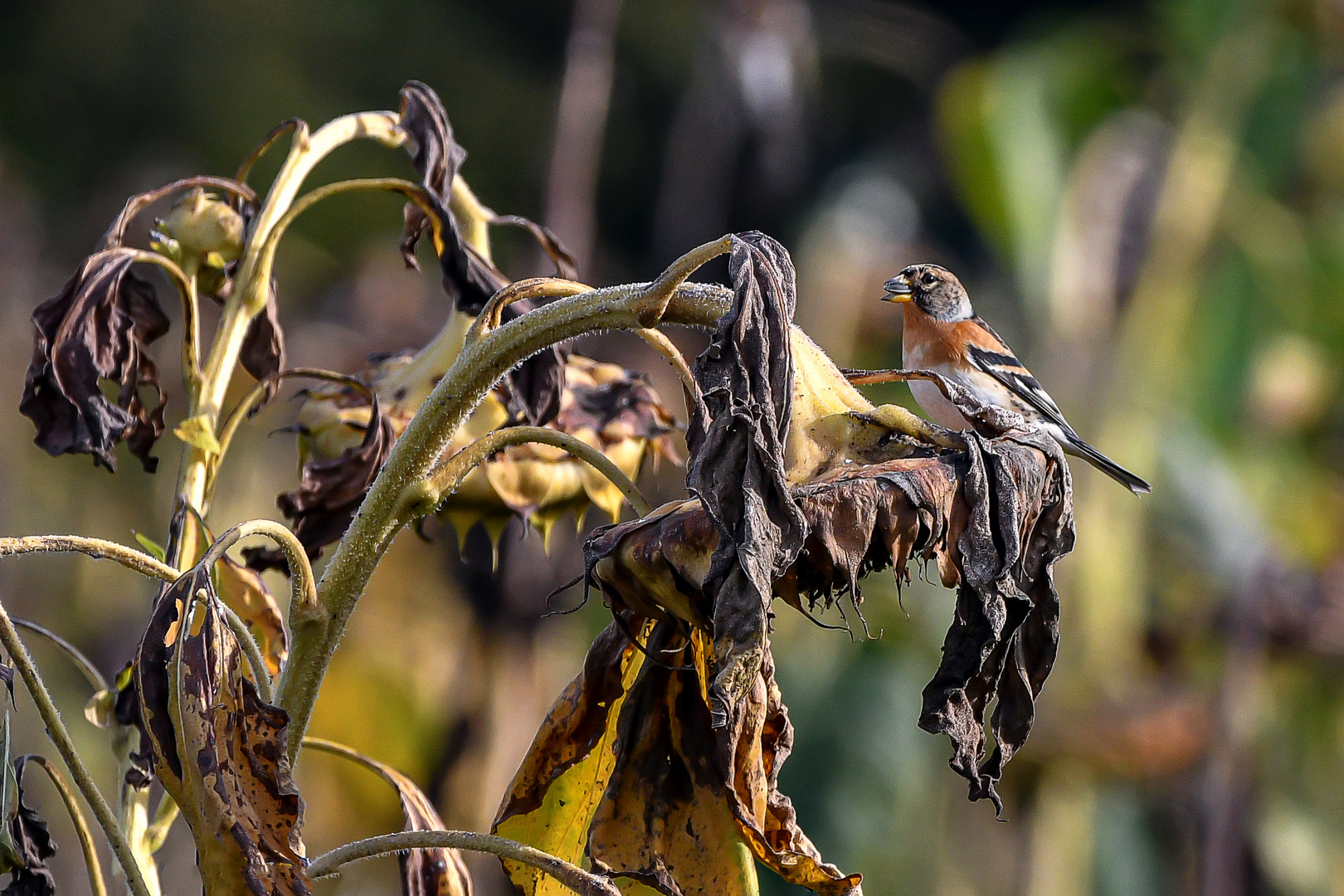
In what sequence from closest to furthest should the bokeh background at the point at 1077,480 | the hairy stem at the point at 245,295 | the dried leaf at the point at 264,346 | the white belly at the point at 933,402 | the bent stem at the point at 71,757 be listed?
the bent stem at the point at 71,757
the hairy stem at the point at 245,295
the dried leaf at the point at 264,346
the white belly at the point at 933,402
the bokeh background at the point at 1077,480

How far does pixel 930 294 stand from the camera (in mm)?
2348

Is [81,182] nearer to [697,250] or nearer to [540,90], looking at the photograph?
[540,90]

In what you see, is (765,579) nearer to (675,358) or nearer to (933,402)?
(675,358)

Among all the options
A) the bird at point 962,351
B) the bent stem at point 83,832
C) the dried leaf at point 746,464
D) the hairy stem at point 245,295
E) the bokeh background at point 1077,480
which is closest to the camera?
the dried leaf at point 746,464

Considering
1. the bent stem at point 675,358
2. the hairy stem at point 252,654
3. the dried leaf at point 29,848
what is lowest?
the dried leaf at point 29,848

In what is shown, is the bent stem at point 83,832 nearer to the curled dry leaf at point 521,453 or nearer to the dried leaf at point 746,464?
the curled dry leaf at point 521,453

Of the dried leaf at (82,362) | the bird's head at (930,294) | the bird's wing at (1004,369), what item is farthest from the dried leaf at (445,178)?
the bird's wing at (1004,369)

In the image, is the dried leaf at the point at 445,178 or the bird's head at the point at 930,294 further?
the bird's head at the point at 930,294

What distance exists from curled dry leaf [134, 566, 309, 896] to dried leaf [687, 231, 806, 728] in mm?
262

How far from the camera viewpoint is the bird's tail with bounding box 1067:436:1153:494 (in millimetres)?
1650

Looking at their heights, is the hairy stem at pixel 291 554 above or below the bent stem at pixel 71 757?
above

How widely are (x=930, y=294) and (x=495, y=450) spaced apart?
61.0 inches

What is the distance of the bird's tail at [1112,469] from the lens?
65.0 inches

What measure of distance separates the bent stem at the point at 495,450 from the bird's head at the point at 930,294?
3.68 ft
